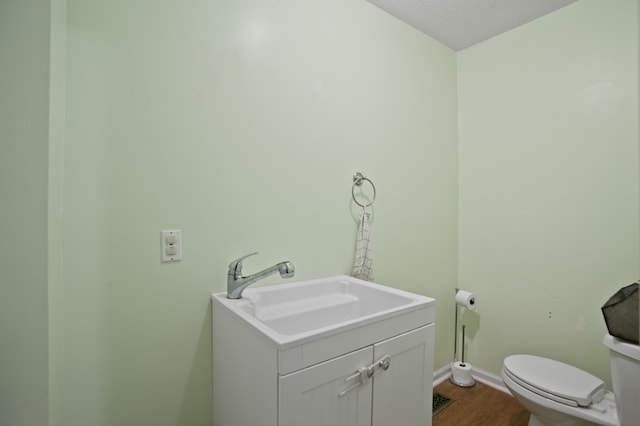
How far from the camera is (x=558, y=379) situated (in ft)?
4.81

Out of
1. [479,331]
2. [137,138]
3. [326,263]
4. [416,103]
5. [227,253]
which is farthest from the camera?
[479,331]

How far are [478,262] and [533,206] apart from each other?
1.73 feet

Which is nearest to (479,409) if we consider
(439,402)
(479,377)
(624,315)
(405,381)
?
(439,402)

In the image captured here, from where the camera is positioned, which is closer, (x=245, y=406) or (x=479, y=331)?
(x=245, y=406)

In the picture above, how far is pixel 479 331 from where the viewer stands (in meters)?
2.14

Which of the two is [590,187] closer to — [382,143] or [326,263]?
[382,143]

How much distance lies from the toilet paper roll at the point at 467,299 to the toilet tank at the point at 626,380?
80 cm

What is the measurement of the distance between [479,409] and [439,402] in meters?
0.23

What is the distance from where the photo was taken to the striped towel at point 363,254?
1.61 metres

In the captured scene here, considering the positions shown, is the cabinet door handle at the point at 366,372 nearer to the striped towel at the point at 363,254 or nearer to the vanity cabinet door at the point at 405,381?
the vanity cabinet door at the point at 405,381

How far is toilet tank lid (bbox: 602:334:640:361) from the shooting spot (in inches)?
45.9

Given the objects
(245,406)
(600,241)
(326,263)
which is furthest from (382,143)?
(245,406)

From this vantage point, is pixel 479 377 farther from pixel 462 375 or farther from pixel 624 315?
pixel 624 315

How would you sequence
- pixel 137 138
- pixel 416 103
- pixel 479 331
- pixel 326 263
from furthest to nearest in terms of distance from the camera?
pixel 479 331, pixel 416 103, pixel 326 263, pixel 137 138
